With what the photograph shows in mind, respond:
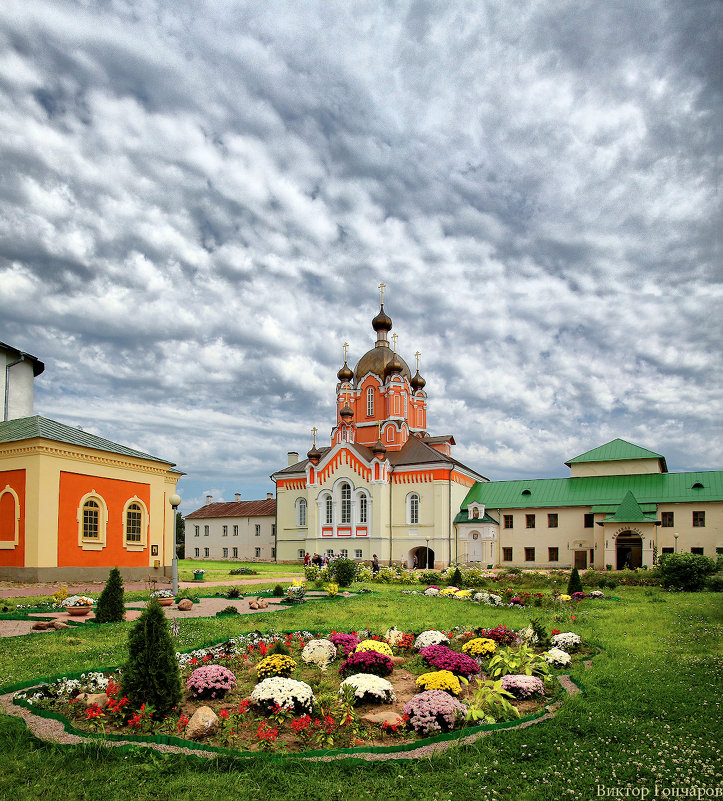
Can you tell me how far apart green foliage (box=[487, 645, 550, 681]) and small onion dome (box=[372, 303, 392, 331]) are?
4380cm

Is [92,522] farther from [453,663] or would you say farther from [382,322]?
[382,322]

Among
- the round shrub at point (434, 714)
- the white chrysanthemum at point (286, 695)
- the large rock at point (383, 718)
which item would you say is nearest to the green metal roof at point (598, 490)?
the round shrub at point (434, 714)

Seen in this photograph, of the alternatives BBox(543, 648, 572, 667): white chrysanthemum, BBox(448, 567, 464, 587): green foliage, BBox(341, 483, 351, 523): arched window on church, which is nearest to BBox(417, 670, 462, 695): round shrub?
BBox(543, 648, 572, 667): white chrysanthemum

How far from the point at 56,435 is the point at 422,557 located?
27.5 metres

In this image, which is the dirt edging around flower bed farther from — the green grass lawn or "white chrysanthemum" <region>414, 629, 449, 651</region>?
"white chrysanthemum" <region>414, 629, 449, 651</region>

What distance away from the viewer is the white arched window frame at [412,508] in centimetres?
4325

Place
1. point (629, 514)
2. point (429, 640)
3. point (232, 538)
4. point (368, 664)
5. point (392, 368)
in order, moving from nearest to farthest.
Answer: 1. point (368, 664)
2. point (429, 640)
3. point (629, 514)
4. point (392, 368)
5. point (232, 538)

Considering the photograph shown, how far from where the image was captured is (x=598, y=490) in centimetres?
4153

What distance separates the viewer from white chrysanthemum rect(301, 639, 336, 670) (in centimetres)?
990

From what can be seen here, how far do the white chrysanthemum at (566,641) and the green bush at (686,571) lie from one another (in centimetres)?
1378

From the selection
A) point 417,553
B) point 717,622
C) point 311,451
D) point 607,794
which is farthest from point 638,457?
point 607,794

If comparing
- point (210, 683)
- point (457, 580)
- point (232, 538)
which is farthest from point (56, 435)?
point (232, 538)

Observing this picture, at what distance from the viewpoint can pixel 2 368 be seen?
1238 inches

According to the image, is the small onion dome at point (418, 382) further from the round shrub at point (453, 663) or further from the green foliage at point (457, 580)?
the round shrub at point (453, 663)
